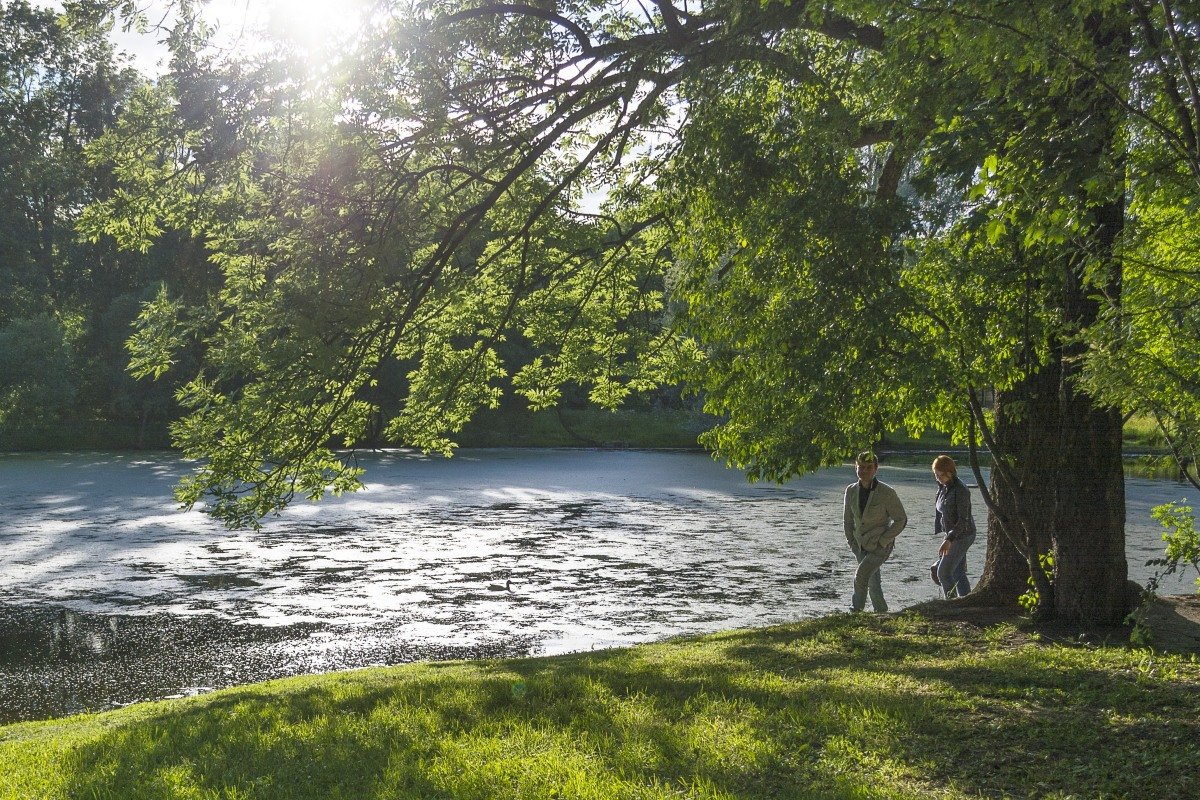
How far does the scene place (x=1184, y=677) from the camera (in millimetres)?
6926

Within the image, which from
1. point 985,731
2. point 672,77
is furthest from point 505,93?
point 985,731

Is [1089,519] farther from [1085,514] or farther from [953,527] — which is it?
[953,527]

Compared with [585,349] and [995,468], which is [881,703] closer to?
[995,468]

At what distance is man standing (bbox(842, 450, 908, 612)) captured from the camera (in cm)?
1121

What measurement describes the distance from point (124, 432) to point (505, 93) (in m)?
50.3

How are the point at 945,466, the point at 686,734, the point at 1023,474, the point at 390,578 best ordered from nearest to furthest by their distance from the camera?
the point at 686,734, the point at 1023,474, the point at 945,466, the point at 390,578

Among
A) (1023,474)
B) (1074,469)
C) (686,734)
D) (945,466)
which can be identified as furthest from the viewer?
(945,466)

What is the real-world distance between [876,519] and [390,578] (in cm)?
858

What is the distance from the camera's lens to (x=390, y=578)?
658 inches

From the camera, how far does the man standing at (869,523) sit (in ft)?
36.8

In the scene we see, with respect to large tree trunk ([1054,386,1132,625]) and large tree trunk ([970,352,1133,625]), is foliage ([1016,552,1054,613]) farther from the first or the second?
large tree trunk ([1054,386,1132,625])

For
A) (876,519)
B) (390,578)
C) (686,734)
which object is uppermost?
(876,519)

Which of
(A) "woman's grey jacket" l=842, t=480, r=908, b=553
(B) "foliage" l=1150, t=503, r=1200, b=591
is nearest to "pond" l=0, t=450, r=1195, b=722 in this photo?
(A) "woman's grey jacket" l=842, t=480, r=908, b=553

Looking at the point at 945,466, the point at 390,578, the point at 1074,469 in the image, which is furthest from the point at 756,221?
the point at 390,578
